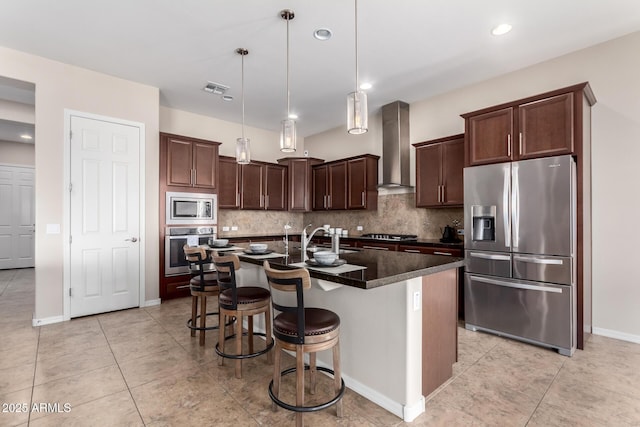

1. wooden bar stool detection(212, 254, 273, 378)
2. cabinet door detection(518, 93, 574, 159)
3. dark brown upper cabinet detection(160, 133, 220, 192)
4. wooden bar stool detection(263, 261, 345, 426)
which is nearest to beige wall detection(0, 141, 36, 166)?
dark brown upper cabinet detection(160, 133, 220, 192)

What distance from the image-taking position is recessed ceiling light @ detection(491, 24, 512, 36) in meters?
2.97

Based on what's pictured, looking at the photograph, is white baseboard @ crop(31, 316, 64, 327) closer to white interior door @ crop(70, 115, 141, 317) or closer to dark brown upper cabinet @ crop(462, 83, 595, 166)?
white interior door @ crop(70, 115, 141, 317)

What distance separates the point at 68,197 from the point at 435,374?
437 centimetres

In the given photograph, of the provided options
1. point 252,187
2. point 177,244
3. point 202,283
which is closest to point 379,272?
point 202,283

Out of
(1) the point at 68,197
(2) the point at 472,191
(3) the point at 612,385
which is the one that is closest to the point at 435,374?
(3) the point at 612,385

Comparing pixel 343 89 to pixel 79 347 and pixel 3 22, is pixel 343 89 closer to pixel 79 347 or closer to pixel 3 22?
pixel 3 22

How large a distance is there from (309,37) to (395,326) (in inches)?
114

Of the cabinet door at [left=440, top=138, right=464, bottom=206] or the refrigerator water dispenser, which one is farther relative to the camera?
the cabinet door at [left=440, top=138, right=464, bottom=206]

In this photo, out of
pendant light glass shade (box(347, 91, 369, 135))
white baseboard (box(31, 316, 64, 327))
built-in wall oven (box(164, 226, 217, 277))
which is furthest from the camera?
built-in wall oven (box(164, 226, 217, 277))

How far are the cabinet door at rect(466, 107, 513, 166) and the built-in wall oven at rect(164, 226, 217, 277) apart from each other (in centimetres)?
391

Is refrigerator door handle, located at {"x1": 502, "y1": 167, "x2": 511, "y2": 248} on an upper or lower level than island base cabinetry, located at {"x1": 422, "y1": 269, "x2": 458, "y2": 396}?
upper

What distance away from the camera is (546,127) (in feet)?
9.78

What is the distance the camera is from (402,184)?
4914mm

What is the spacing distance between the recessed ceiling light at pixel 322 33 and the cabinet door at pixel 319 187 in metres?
3.04
